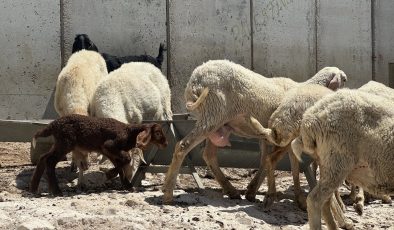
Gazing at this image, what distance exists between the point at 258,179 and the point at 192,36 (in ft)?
19.3

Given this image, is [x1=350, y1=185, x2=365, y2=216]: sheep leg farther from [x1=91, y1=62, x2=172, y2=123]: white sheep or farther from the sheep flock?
[x1=91, y1=62, x2=172, y2=123]: white sheep

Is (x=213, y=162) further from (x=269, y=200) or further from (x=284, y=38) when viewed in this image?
(x=284, y=38)

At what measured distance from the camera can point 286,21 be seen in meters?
15.4

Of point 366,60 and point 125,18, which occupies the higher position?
point 125,18

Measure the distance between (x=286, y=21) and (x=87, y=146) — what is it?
8046mm

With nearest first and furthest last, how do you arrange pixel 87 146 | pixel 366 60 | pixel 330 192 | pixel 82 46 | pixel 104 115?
1. pixel 330 192
2. pixel 87 146
3. pixel 104 115
4. pixel 82 46
5. pixel 366 60

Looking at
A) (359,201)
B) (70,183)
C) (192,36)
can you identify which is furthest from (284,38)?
(70,183)

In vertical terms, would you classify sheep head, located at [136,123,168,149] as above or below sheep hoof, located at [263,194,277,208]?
above

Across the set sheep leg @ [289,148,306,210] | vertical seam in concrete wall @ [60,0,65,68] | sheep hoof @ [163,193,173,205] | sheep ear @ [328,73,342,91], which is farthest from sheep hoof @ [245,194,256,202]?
vertical seam in concrete wall @ [60,0,65,68]

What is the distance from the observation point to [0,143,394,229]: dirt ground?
6.84 metres

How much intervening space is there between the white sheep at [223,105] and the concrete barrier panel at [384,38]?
27.2ft

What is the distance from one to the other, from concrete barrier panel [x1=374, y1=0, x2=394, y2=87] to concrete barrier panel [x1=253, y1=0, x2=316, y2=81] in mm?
1790

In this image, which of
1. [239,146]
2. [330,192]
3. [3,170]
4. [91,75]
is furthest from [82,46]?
[330,192]

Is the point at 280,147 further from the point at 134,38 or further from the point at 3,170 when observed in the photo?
the point at 134,38
